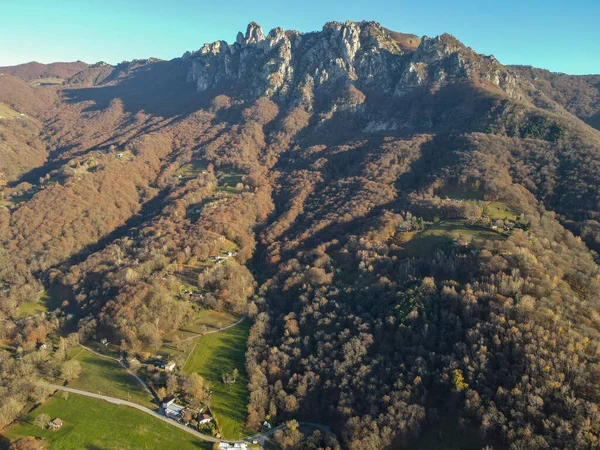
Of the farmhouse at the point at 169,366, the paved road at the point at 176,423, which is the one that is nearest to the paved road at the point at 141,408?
the paved road at the point at 176,423

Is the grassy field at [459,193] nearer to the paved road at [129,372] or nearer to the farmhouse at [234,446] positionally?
the farmhouse at [234,446]

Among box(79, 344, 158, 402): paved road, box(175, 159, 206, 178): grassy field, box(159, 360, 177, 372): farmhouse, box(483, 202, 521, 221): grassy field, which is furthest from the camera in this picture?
box(175, 159, 206, 178): grassy field

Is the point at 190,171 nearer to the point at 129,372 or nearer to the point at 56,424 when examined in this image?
the point at 129,372

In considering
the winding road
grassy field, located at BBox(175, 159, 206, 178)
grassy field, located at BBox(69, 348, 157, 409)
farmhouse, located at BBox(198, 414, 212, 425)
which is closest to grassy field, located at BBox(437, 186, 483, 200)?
the winding road

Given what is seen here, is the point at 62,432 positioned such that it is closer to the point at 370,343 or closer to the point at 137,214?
the point at 370,343

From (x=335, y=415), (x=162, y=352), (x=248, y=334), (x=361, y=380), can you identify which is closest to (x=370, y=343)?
(x=361, y=380)

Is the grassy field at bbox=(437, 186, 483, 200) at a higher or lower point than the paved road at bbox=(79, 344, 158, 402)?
higher

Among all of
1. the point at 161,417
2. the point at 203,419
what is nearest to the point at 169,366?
the point at 161,417

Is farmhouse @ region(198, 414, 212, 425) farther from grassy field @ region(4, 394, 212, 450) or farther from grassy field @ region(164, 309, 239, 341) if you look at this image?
grassy field @ region(164, 309, 239, 341)

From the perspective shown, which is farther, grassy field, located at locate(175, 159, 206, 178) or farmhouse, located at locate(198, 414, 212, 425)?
grassy field, located at locate(175, 159, 206, 178)
